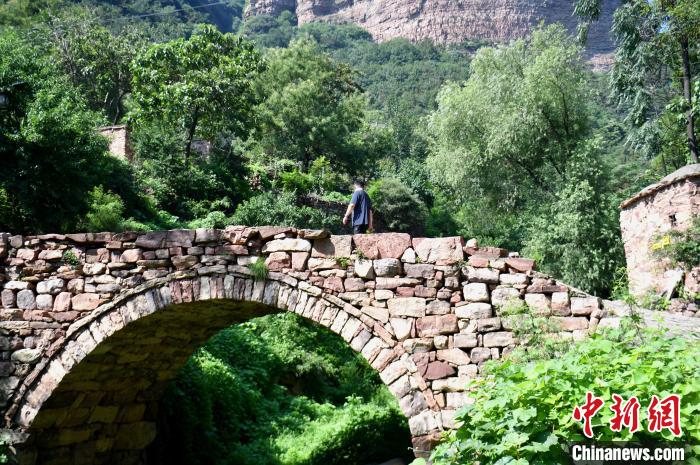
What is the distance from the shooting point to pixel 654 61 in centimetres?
1717

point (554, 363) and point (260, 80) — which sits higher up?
point (260, 80)

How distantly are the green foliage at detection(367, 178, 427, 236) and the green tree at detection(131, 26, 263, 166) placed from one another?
18.5 feet

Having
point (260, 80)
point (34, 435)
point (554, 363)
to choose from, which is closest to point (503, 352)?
point (554, 363)

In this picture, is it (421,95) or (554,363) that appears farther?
(421,95)

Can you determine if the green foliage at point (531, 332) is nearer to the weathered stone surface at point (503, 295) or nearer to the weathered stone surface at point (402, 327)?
the weathered stone surface at point (503, 295)

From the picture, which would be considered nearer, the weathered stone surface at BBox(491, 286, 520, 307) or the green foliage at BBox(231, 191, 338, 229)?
the weathered stone surface at BBox(491, 286, 520, 307)

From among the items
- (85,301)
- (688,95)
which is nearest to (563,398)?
(85,301)

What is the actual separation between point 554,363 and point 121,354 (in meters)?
5.05

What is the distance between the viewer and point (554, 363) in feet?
16.2

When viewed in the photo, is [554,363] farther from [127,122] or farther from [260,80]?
[260,80]

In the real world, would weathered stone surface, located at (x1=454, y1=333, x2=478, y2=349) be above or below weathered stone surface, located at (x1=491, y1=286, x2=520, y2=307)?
below

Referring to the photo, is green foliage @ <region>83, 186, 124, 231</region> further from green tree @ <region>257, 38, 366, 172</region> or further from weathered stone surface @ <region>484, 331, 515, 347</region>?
green tree @ <region>257, 38, 366, 172</region>

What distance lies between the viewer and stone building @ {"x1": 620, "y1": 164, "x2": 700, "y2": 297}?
10.4 metres

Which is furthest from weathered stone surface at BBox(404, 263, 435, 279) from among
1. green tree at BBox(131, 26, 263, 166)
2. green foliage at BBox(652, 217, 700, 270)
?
green tree at BBox(131, 26, 263, 166)
